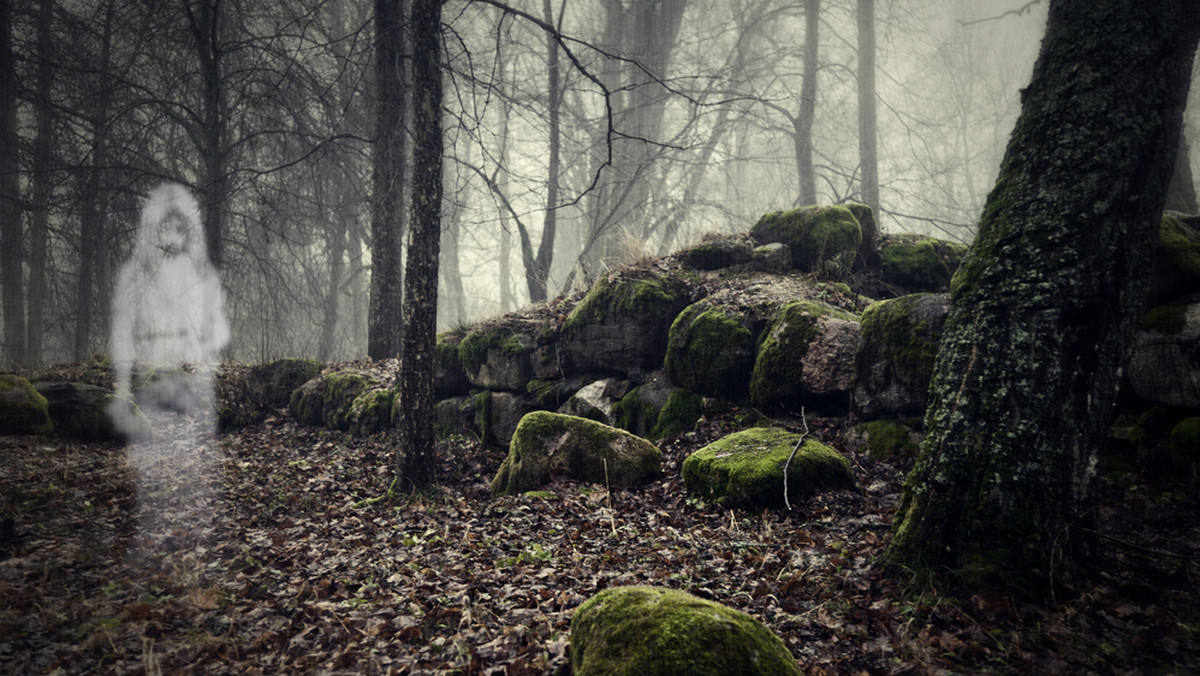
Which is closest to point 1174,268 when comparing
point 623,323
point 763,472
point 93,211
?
point 763,472

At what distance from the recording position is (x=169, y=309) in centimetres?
1265

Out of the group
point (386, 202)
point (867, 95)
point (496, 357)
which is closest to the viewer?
point (496, 357)

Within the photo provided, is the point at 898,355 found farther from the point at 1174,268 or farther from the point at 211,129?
the point at 211,129

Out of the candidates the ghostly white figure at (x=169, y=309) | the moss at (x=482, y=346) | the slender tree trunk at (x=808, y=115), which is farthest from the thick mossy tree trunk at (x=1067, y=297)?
the slender tree trunk at (x=808, y=115)

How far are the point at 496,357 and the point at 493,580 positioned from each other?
5050 millimetres

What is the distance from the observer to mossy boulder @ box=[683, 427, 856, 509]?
4.78m

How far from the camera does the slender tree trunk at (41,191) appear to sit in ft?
32.9

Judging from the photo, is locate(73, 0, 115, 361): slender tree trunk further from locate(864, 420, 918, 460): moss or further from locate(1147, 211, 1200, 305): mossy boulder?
locate(1147, 211, 1200, 305): mossy boulder

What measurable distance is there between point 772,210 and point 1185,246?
500cm

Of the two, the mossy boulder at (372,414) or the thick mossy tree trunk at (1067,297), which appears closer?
the thick mossy tree trunk at (1067,297)

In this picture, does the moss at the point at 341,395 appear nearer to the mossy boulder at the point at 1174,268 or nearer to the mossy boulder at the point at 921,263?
the mossy boulder at the point at 921,263

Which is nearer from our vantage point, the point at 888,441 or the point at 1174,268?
the point at 1174,268

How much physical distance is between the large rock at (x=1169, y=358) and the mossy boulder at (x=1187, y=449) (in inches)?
7.9

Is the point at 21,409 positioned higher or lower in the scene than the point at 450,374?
lower
